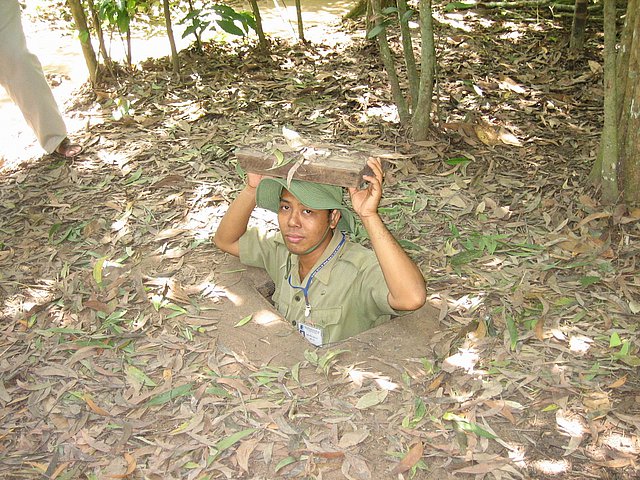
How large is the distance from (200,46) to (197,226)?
9.64ft

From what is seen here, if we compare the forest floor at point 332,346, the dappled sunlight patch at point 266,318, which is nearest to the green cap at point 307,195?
the forest floor at point 332,346

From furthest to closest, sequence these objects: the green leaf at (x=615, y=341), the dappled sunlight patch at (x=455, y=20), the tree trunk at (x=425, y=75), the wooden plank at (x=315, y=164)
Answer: the dappled sunlight patch at (x=455, y=20) → the tree trunk at (x=425, y=75) → the green leaf at (x=615, y=341) → the wooden plank at (x=315, y=164)

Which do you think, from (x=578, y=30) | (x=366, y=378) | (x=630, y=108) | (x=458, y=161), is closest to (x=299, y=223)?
(x=366, y=378)

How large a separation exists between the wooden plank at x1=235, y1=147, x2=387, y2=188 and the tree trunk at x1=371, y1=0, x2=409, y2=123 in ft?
6.31

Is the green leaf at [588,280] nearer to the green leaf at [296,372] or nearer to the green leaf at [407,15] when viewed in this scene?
the green leaf at [296,372]

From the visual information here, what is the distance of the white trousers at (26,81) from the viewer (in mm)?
4766

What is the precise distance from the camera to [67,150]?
5.12 metres

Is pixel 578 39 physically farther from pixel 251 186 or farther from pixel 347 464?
pixel 347 464

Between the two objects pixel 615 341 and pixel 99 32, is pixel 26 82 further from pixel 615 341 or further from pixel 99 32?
pixel 615 341

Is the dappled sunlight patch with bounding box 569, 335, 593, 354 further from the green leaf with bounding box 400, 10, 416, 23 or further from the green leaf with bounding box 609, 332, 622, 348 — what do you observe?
the green leaf with bounding box 400, 10, 416, 23

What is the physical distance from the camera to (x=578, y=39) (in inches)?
244

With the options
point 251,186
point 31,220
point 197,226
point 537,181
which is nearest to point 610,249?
point 537,181

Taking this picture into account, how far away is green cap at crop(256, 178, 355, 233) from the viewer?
2.97 meters

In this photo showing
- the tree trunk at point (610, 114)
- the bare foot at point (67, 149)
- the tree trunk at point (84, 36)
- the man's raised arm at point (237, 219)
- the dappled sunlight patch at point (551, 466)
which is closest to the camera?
the dappled sunlight patch at point (551, 466)
